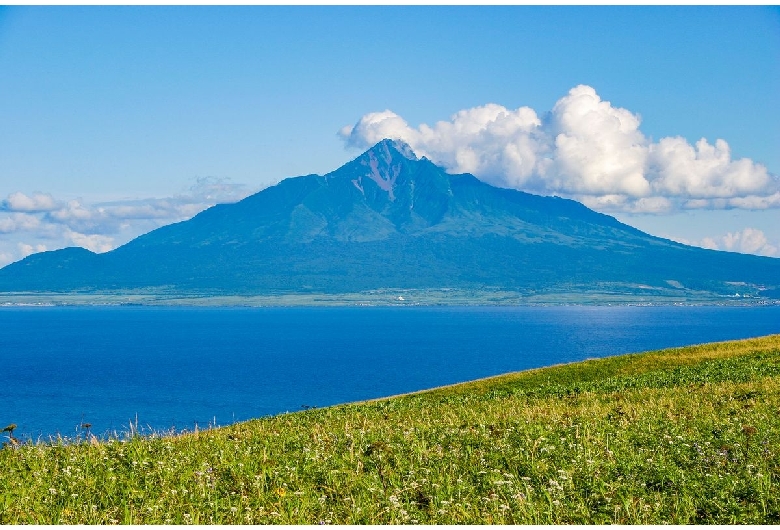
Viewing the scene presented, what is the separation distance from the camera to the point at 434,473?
1322 centimetres

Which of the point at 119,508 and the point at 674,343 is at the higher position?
the point at 119,508

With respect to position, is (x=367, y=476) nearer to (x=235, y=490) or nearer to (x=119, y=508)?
(x=235, y=490)

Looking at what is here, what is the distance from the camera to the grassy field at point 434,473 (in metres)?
11.1

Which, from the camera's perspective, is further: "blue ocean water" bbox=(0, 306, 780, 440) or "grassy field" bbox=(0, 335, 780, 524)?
"blue ocean water" bbox=(0, 306, 780, 440)

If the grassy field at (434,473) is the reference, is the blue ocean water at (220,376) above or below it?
below

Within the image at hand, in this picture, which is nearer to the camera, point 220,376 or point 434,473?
point 434,473

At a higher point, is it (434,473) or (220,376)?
(434,473)

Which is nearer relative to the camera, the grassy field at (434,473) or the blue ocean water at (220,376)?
the grassy field at (434,473)

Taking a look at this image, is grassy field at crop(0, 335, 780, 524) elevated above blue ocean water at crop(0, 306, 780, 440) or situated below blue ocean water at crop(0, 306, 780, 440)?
above

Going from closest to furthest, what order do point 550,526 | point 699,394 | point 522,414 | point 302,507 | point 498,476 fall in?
point 550,526 < point 302,507 < point 498,476 < point 522,414 < point 699,394

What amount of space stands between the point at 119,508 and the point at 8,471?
14.9ft

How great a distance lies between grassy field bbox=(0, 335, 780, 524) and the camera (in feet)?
36.3

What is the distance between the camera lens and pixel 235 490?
41.4ft

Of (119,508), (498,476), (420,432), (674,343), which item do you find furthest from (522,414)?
(674,343)
